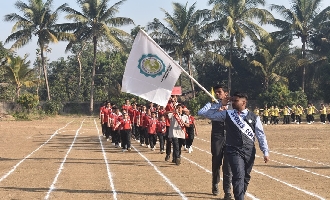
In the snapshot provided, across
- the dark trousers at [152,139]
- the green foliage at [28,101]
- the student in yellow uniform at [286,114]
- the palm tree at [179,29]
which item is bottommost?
the dark trousers at [152,139]

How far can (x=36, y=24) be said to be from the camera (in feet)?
148

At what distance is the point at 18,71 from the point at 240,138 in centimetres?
4027

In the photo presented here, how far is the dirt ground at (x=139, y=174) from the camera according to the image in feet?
27.5

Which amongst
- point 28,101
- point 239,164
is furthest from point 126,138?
point 28,101

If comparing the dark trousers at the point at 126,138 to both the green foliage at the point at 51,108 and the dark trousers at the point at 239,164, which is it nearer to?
the dark trousers at the point at 239,164

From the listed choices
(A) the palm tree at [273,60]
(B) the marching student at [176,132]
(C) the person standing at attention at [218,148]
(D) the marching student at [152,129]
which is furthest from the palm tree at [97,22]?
(C) the person standing at attention at [218,148]

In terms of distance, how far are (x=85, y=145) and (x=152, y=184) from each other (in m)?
9.50

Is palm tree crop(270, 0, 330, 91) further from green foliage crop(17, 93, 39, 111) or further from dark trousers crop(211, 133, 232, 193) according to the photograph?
dark trousers crop(211, 133, 232, 193)

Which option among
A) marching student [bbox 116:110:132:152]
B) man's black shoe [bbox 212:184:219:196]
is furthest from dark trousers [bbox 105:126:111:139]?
man's black shoe [bbox 212:184:219:196]

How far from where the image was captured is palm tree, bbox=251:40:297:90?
42.8 meters

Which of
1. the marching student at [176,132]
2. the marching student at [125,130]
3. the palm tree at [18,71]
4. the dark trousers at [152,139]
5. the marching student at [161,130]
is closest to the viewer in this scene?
the marching student at [176,132]

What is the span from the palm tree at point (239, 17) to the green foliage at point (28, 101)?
15.4 m

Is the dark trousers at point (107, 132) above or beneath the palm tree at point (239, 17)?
beneath

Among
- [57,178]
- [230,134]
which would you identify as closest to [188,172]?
[57,178]
